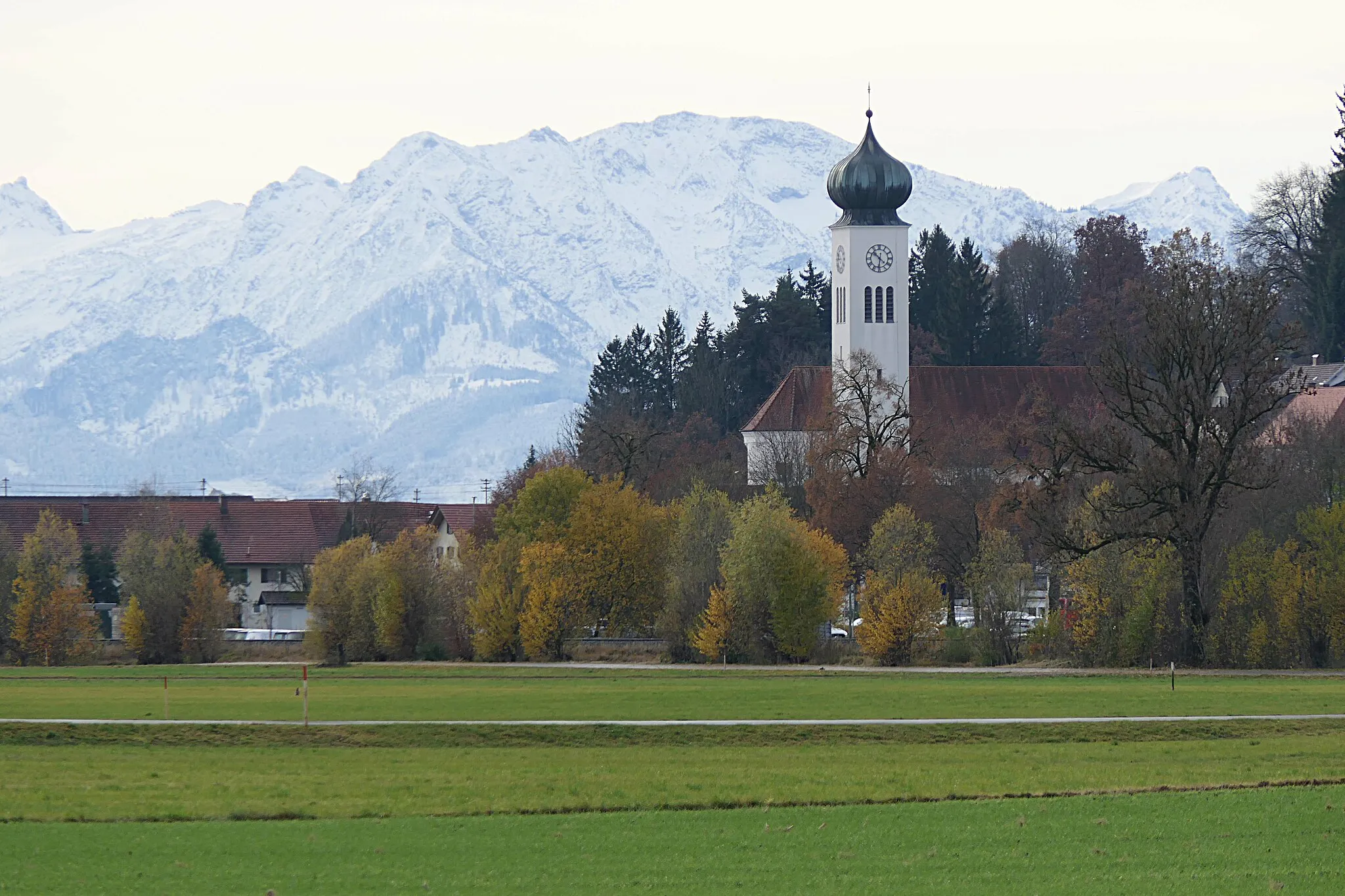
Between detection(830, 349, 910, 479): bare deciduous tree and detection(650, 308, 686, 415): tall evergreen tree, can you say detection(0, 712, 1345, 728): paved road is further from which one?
detection(650, 308, 686, 415): tall evergreen tree

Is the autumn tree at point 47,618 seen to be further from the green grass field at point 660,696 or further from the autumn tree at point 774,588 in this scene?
the autumn tree at point 774,588

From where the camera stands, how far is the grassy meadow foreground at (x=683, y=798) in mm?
20266

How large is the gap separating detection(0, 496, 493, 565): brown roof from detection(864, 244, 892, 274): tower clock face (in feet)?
78.8

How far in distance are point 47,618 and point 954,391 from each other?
54.8m

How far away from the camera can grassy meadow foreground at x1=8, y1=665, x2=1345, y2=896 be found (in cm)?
2027

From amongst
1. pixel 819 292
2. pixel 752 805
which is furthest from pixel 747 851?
pixel 819 292

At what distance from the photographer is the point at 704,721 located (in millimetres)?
36688

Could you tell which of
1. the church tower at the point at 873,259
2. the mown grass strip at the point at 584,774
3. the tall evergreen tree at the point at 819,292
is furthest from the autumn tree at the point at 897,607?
the tall evergreen tree at the point at 819,292

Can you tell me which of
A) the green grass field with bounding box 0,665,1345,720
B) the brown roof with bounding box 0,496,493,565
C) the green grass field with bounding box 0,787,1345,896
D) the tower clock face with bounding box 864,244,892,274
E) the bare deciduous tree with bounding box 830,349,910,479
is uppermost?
the tower clock face with bounding box 864,244,892,274

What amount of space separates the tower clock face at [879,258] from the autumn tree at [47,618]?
166ft

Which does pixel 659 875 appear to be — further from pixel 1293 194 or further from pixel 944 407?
pixel 1293 194

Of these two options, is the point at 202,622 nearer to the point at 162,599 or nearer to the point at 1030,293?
the point at 162,599

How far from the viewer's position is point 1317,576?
54938 millimetres

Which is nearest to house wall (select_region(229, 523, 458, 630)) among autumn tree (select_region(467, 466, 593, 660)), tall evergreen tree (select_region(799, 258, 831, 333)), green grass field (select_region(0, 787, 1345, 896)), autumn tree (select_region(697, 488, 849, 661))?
autumn tree (select_region(467, 466, 593, 660))
